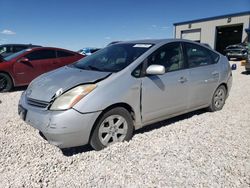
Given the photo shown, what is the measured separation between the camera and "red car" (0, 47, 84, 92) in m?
7.27

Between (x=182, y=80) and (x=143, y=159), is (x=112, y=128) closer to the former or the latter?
(x=143, y=159)

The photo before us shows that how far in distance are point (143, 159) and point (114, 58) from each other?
171cm

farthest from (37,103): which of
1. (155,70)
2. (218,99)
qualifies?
(218,99)

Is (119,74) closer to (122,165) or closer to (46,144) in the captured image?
(122,165)

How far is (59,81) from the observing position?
332cm

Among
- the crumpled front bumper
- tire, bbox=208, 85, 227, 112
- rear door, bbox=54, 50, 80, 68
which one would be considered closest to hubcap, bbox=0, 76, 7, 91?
rear door, bbox=54, 50, 80, 68

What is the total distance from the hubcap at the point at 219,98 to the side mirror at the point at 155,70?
2176mm

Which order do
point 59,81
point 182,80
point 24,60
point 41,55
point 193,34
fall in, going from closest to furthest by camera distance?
1. point 59,81
2. point 182,80
3. point 24,60
4. point 41,55
5. point 193,34

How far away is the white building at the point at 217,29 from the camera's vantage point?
2686 cm

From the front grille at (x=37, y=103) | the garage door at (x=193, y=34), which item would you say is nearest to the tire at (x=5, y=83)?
the front grille at (x=37, y=103)

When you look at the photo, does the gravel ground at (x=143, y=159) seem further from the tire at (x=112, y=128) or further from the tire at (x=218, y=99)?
the tire at (x=218, y=99)

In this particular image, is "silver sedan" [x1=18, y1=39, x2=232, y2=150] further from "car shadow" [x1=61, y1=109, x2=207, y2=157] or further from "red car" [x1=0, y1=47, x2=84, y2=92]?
"red car" [x1=0, y1=47, x2=84, y2=92]

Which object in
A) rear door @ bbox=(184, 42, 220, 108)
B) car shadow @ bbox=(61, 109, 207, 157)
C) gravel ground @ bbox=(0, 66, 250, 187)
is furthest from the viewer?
rear door @ bbox=(184, 42, 220, 108)

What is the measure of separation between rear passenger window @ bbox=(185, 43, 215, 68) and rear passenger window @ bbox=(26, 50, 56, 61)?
539 centimetres
